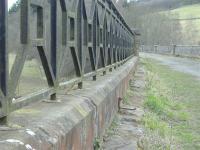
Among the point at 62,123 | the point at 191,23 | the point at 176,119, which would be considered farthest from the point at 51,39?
the point at 191,23

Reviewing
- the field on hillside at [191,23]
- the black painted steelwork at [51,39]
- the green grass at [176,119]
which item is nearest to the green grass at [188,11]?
the field on hillside at [191,23]

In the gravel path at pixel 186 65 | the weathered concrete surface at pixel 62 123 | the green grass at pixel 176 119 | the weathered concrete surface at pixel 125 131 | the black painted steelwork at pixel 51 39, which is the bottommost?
the gravel path at pixel 186 65

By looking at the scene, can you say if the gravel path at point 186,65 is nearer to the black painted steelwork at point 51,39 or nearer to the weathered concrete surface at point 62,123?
the black painted steelwork at point 51,39

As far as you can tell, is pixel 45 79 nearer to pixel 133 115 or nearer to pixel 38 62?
pixel 38 62

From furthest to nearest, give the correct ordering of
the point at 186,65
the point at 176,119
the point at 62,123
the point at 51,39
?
the point at 186,65, the point at 176,119, the point at 51,39, the point at 62,123

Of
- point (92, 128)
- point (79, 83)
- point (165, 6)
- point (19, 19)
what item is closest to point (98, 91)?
point (79, 83)

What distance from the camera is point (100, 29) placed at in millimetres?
7484

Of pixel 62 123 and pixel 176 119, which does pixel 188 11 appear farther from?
pixel 62 123

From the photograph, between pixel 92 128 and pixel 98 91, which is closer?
pixel 92 128

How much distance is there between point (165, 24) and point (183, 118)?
75.7m

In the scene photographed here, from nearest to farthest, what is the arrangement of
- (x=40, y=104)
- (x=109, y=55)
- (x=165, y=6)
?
(x=40, y=104) → (x=109, y=55) → (x=165, y=6)

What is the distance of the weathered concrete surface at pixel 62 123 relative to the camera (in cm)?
304

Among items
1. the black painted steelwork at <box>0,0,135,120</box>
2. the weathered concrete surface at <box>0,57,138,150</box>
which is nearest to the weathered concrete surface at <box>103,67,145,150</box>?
the weathered concrete surface at <box>0,57,138,150</box>

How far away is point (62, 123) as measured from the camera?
376 cm
